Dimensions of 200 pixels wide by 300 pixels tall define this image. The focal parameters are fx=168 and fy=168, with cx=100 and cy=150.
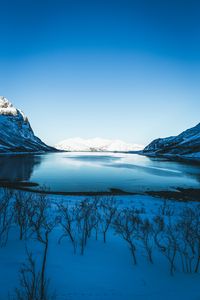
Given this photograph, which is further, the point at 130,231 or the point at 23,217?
the point at 23,217

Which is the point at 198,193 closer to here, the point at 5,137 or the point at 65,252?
the point at 65,252

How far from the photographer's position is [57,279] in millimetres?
7109

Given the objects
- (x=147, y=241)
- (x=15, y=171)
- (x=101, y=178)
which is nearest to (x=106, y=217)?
(x=147, y=241)

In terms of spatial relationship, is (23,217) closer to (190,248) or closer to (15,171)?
(190,248)

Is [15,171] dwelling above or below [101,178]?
above

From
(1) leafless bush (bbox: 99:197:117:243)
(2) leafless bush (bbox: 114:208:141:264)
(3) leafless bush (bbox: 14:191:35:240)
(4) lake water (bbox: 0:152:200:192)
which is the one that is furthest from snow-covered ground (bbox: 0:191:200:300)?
(4) lake water (bbox: 0:152:200:192)

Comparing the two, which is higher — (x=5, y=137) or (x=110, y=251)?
(x=5, y=137)

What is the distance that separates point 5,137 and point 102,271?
8609 inches

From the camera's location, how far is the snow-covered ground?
6516 millimetres

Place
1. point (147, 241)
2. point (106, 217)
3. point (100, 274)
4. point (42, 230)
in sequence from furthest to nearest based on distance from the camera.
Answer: point (106, 217) → point (42, 230) → point (147, 241) → point (100, 274)

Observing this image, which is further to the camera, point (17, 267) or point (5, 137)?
point (5, 137)

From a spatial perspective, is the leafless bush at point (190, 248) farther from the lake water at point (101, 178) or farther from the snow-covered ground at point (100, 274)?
the lake water at point (101, 178)

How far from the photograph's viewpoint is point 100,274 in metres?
7.57

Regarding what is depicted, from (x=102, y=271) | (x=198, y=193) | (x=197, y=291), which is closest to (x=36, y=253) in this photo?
(x=102, y=271)
